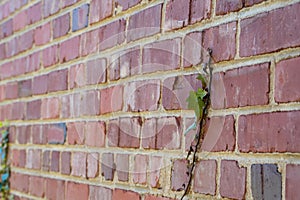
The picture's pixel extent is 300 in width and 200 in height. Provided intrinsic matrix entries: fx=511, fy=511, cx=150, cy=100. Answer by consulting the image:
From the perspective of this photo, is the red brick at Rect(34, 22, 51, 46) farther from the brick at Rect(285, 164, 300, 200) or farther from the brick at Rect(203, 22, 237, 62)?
the brick at Rect(285, 164, 300, 200)

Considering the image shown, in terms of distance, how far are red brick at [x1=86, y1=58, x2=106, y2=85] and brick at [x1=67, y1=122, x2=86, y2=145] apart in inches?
5.2

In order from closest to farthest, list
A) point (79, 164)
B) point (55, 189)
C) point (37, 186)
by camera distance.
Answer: point (79, 164) < point (55, 189) < point (37, 186)

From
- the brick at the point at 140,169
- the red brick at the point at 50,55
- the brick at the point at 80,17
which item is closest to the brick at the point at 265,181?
the brick at the point at 140,169

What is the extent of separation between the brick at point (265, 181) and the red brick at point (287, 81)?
12cm

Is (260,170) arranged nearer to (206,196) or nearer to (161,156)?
(206,196)

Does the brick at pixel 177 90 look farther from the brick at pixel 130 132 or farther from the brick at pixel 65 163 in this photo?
the brick at pixel 65 163

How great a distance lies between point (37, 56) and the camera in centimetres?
170

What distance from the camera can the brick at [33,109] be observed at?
5.55 ft

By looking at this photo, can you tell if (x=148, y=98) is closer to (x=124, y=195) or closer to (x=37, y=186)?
(x=124, y=195)

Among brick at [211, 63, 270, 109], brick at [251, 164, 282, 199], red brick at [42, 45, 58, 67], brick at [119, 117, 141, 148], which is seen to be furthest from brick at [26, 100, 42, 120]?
brick at [251, 164, 282, 199]

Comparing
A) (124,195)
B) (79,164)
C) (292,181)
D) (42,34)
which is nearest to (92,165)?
(79,164)

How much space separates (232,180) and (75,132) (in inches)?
25.3

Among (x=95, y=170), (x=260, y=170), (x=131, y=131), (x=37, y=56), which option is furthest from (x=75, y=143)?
(x=260, y=170)

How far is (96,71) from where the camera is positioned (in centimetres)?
138
